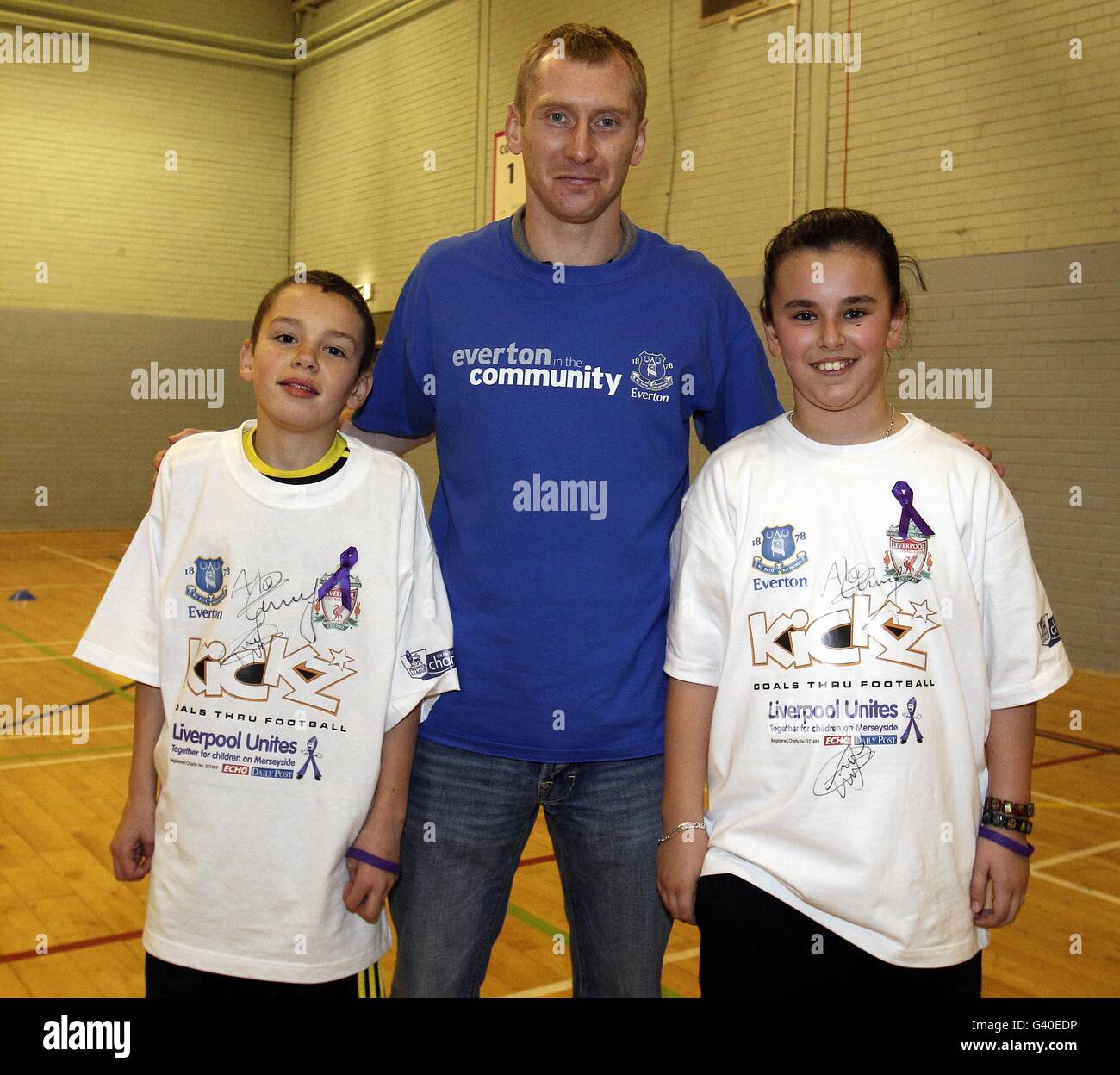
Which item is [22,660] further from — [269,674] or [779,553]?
[779,553]

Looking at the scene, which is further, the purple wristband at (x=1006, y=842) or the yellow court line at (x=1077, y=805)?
the yellow court line at (x=1077, y=805)

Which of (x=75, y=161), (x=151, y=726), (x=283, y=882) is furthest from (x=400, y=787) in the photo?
(x=75, y=161)

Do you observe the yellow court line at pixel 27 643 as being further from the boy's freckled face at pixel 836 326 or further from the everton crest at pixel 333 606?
the boy's freckled face at pixel 836 326

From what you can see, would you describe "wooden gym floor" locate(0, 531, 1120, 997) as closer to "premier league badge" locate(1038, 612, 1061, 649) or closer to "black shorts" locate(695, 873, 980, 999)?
"black shorts" locate(695, 873, 980, 999)

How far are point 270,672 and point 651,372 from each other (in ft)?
2.37

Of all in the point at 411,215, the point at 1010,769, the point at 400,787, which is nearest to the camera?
the point at 1010,769

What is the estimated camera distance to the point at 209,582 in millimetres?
1698

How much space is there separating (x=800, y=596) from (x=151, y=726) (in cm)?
96

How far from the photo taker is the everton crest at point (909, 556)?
1555 millimetres

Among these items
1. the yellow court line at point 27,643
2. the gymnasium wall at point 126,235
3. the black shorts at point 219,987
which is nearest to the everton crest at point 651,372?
the black shorts at point 219,987

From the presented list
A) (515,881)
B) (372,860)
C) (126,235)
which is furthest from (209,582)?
(126,235)

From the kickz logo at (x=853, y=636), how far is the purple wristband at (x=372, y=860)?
591 millimetres

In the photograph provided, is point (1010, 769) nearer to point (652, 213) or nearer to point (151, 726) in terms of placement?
point (151, 726)

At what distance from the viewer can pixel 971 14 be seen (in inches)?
270
